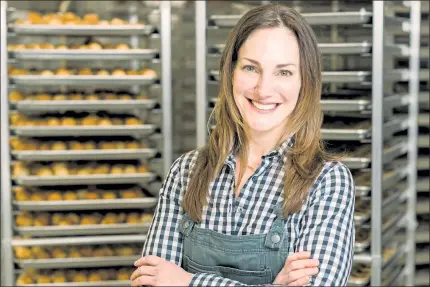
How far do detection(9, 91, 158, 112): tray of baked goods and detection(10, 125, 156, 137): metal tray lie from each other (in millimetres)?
91

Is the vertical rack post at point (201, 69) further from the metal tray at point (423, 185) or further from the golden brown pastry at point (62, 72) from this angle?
the metal tray at point (423, 185)

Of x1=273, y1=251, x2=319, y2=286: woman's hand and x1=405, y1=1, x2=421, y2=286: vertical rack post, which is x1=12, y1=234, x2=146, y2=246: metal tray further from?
x1=273, y1=251, x2=319, y2=286: woman's hand

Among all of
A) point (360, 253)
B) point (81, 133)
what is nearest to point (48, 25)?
point (81, 133)

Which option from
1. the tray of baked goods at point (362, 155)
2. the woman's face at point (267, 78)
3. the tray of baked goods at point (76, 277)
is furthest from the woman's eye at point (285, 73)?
the tray of baked goods at point (76, 277)

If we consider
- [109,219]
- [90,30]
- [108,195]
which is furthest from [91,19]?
[109,219]

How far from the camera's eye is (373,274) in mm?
3791

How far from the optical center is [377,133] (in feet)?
12.1

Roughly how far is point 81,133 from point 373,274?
153 centimetres

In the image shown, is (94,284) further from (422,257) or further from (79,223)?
Result: (422,257)

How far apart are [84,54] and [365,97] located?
134cm

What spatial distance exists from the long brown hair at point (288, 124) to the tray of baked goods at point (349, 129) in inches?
59.6

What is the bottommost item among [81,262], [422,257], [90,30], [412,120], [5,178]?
[422,257]

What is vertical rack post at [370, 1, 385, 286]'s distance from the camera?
3619 millimetres

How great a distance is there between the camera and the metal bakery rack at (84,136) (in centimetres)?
394
